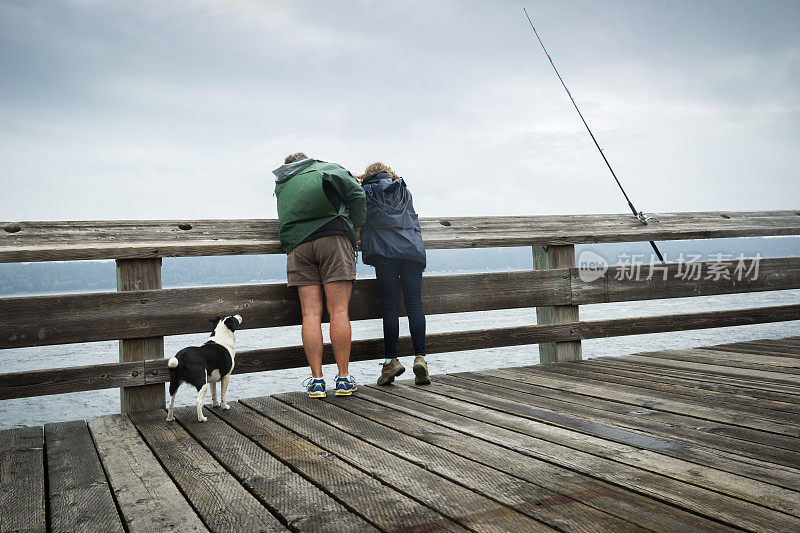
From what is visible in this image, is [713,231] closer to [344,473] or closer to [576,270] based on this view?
[576,270]

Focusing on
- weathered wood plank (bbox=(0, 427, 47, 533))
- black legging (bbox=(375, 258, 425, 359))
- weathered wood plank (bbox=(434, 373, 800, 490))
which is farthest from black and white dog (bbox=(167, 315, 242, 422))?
weathered wood plank (bbox=(434, 373, 800, 490))

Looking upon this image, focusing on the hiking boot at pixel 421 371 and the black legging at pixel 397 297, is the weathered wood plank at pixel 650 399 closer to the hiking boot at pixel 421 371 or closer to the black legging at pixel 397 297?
the hiking boot at pixel 421 371

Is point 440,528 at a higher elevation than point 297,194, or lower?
lower

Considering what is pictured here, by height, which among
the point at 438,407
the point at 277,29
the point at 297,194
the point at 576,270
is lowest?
the point at 438,407

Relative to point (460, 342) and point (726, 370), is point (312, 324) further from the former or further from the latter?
point (726, 370)

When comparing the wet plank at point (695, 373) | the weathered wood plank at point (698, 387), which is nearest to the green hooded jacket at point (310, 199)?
the weathered wood plank at point (698, 387)

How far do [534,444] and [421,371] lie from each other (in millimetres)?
1654

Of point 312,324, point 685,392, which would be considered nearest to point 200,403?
point 312,324

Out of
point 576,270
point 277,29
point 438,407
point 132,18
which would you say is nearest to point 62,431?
point 438,407

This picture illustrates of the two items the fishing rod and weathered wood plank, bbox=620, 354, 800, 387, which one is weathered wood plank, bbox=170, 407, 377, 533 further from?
the fishing rod

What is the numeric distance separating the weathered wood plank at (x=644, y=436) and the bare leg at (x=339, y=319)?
0.63m

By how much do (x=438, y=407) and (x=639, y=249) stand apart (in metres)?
3.48

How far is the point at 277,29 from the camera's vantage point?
3612 centimetres

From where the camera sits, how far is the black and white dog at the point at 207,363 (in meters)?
3.39
